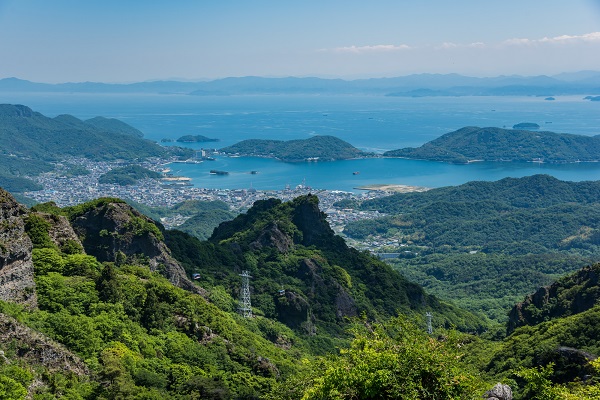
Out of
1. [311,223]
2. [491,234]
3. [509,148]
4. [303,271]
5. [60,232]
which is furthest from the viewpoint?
[509,148]

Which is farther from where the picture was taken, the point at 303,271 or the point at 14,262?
the point at 303,271

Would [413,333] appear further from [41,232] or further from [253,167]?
[253,167]

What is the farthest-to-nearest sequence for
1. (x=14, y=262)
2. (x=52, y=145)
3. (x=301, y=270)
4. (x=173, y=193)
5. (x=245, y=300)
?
(x=52, y=145) → (x=173, y=193) → (x=301, y=270) → (x=245, y=300) → (x=14, y=262)

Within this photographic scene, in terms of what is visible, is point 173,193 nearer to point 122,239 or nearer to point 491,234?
point 491,234

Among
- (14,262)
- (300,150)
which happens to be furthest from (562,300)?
(300,150)

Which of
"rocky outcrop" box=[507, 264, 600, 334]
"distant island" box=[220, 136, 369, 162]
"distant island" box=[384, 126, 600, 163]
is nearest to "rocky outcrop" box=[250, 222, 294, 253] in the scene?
"rocky outcrop" box=[507, 264, 600, 334]

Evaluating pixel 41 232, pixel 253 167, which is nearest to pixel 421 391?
pixel 41 232

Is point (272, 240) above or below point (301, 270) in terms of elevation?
above
